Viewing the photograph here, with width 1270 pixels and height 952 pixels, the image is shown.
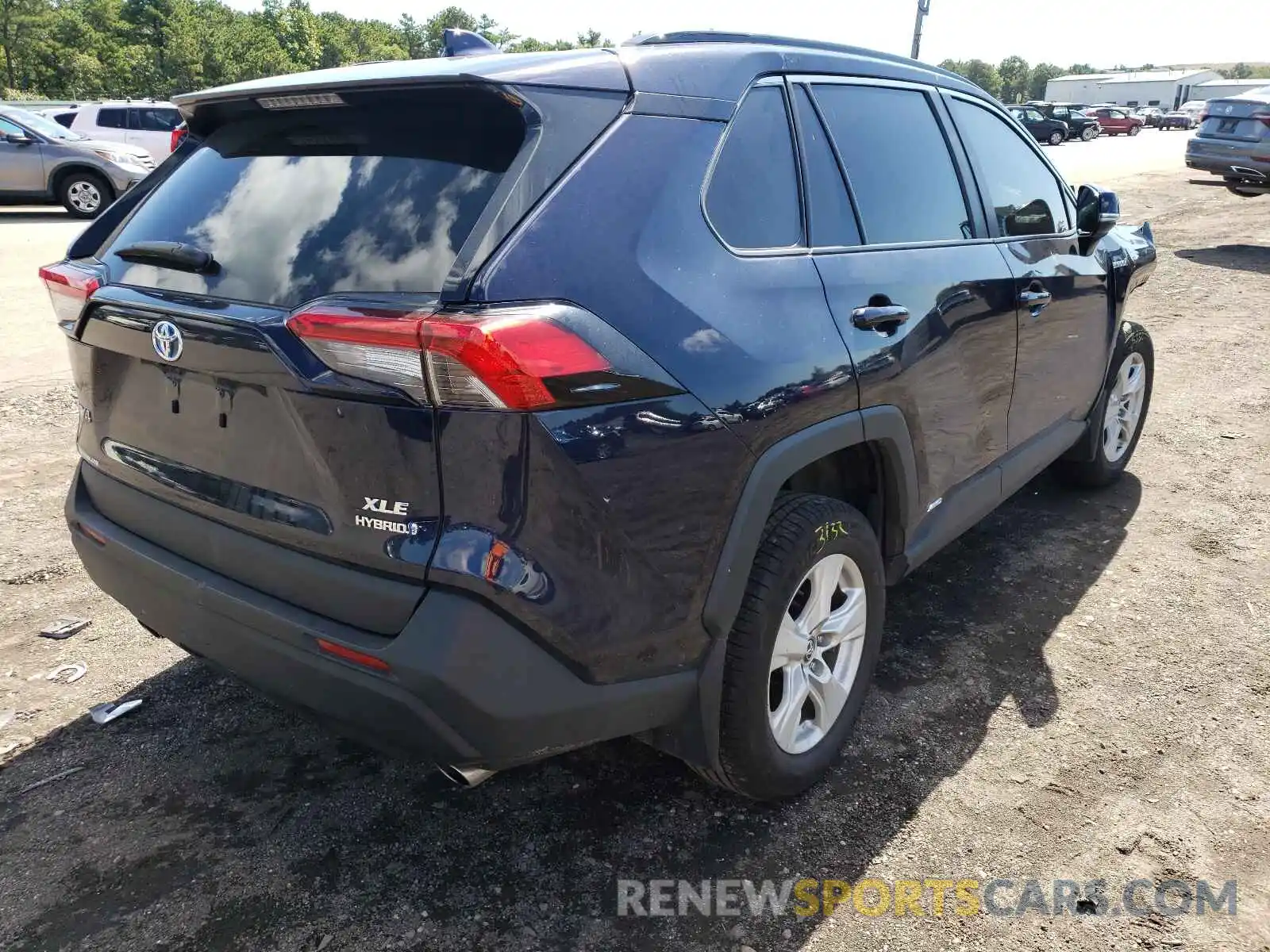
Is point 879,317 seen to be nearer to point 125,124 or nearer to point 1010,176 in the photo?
point 1010,176

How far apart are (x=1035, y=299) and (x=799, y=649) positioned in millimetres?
1698

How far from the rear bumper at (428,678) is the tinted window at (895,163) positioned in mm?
1499

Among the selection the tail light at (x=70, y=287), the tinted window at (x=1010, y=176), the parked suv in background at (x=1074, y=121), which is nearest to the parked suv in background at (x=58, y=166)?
the tail light at (x=70, y=287)

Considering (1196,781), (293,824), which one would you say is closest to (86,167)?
(293,824)

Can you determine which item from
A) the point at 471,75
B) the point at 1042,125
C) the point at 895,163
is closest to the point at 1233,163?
the point at 895,163

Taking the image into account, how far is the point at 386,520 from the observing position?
5.94 feet

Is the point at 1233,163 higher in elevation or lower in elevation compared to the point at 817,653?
higher

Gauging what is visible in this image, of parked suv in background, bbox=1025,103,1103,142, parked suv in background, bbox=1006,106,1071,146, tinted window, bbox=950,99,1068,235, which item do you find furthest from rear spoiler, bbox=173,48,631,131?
parked suv in background, bbox=1025,103,1103,142

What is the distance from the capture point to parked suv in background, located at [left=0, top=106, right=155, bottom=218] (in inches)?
544

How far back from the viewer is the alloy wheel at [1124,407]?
4.56 meters

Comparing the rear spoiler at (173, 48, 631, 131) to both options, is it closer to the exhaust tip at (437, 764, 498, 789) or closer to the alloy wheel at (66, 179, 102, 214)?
the exhaust tip at (437, 764, 498, 789)

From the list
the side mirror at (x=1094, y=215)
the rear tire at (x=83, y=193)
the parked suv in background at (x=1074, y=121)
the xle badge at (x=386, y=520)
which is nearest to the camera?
the xle badge at (x=386, y=520)

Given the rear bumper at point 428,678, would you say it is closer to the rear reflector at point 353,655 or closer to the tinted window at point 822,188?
the rear reflector at point 353,655

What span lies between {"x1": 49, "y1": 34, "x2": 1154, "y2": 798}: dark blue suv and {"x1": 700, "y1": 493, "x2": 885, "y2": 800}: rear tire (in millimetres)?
11
